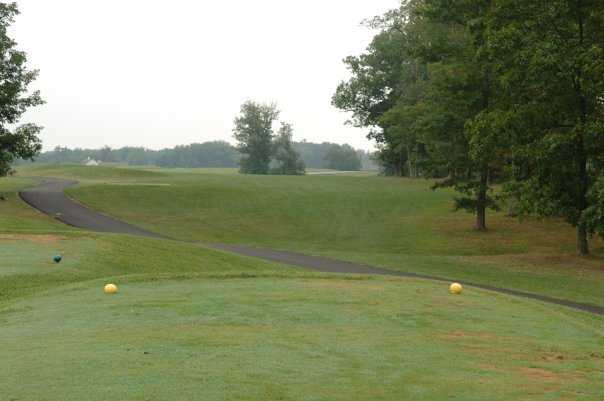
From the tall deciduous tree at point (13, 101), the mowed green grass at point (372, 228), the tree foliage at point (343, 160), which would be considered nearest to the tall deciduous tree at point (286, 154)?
the tree foliage at point (343, 160)

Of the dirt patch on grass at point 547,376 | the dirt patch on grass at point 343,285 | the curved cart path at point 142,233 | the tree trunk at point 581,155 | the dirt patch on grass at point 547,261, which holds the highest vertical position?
the tree trunk at point 581,155

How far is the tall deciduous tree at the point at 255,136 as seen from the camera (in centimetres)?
13338

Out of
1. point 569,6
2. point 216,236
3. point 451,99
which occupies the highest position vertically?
point 569,6

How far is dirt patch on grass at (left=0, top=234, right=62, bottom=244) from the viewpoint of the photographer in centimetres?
2443

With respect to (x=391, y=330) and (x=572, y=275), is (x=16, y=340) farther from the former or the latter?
(x=572, y=275)

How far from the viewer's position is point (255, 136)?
133m

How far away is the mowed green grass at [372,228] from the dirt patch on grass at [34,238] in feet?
42.8

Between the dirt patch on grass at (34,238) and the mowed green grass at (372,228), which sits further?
the mowed green grass at (372,228)

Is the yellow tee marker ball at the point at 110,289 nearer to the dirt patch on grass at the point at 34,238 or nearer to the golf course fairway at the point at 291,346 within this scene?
the golf course fairway at the point at 291,346

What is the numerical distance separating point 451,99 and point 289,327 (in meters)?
29.6

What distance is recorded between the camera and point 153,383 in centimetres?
666

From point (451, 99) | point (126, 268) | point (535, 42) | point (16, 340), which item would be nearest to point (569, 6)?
point (535, 42)

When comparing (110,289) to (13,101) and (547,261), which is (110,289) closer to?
(547,261)

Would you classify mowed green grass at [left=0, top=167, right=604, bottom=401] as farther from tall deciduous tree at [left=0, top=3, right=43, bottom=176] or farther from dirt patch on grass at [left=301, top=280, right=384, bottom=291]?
tall deciduous tree at [left=0, top=3, right=43, bottom=176]
